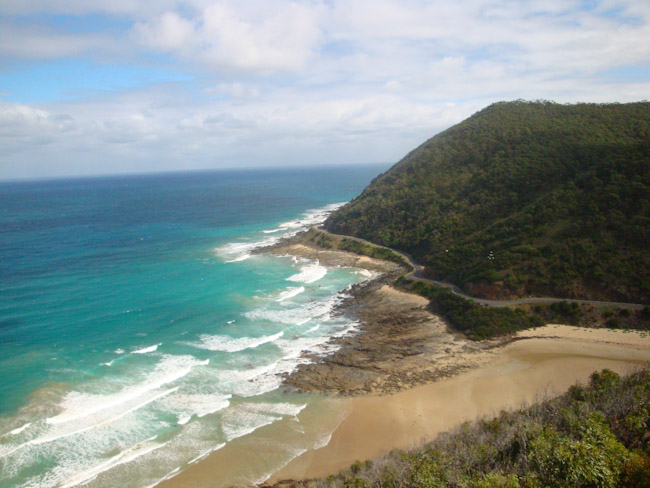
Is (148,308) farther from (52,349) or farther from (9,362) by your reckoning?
(9,362)

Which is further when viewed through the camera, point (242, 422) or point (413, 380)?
point (413, 380)

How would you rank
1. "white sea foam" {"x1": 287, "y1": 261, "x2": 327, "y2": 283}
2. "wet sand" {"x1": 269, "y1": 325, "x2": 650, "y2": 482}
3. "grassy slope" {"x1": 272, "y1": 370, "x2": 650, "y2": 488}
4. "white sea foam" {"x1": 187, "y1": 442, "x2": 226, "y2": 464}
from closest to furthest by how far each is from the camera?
"grassy slope" {"x1": 272, "y1": 370, "x2": 650, "y2": 488}
"white sea foam" {"x1": 187, "y1": 442, "x2": 226, "y2": 464}
"wet sand" {"x1": 269, "y1": 325, "x2": 650, "y2": 482}
"white sea foam" {"x1": 287, "y1": 261, "x2": 327, "y2": 283}

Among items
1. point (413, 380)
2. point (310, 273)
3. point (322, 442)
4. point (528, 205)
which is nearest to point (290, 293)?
point (310, 273)

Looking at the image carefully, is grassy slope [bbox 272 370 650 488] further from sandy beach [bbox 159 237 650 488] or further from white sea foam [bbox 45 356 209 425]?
white sea foam [bbox 45 356 209 425]

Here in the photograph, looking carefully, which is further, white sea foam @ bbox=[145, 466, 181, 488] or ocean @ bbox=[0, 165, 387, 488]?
ocean @ bbox=[0, 165, 387, 488]

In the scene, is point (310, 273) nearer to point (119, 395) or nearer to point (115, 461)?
point (119, 395)

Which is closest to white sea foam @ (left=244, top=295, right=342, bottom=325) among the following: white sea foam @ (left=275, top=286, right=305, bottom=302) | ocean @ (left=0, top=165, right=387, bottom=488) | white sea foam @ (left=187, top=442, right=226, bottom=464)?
ocean @ (left=0, top=165, right=387, bottom=488)

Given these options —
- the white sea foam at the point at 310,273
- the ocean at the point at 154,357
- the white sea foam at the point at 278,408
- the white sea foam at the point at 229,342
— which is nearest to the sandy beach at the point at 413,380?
the white sea foam at the point at 278,408
